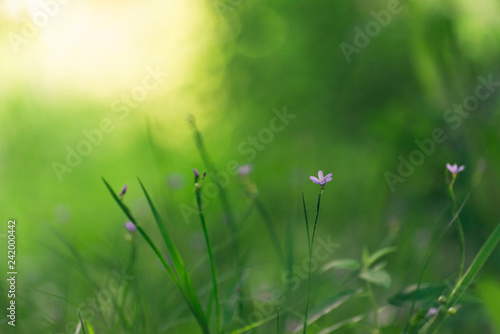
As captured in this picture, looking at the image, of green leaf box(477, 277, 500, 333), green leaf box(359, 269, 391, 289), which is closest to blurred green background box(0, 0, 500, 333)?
green leaf box(477, 277, 500, 333)

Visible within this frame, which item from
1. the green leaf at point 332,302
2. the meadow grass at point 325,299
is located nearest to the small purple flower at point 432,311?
the meadow grass at point 325,299

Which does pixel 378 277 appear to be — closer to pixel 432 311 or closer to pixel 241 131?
pixel 432 311

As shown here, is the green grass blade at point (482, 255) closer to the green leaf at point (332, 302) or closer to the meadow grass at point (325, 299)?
the meadow grass at point (325, 299)

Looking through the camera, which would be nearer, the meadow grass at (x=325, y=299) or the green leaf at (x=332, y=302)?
the meadow grass at (x=325, y=299)

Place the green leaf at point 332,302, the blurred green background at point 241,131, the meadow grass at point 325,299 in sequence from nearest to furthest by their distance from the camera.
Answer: the meadow grass at point 325,299
the green leaf at point 332,302
the blurred green background at point 241,131

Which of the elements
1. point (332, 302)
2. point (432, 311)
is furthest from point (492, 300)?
point (332, 302)

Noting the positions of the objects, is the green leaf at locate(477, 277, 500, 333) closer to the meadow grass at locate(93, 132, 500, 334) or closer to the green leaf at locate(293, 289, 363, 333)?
the meadow grass at locate(93, 132, 500, 334)

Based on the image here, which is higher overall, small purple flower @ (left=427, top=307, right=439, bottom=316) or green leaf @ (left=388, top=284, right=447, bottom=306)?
green leaf @ (left=388, top=284, right=447, bottom=306)

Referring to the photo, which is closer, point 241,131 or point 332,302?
point 332,302
